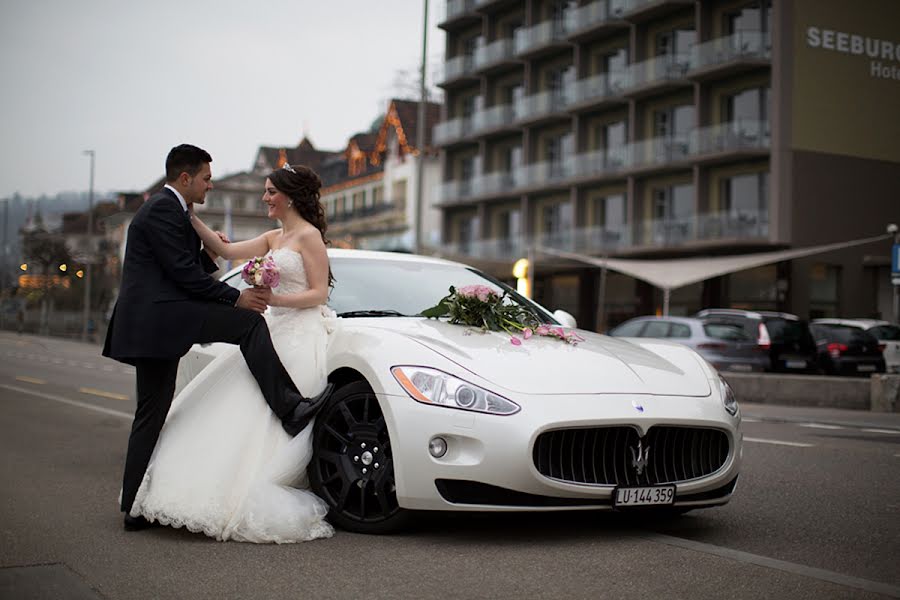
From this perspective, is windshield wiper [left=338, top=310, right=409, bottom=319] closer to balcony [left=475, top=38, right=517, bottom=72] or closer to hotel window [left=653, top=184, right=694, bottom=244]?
hotel window [left=653, top=184, right=694, bottom=244]

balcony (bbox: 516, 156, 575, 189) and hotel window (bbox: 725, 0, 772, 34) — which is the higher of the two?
hotel window (bbox: 725, 0, 772, 34)

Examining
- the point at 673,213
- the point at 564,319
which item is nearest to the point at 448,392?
the point at 564,319

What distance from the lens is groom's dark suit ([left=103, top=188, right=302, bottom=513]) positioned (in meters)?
5.82

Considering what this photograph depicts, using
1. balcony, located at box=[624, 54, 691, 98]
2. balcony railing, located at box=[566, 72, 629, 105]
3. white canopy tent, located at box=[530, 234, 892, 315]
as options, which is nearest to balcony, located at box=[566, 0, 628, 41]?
balcony railing, located at box=[566, 72, 629, 105]

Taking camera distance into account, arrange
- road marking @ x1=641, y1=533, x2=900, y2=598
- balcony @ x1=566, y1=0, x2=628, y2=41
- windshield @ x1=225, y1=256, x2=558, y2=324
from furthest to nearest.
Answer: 1. balcony @ x1=566, y1=0, x2=628, y2=41
2. windshield @ x1=225, y1=256, x2=558, y2=324
3. road marking @ x1=641, y1=533, x2=900, y2=598

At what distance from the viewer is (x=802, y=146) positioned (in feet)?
133

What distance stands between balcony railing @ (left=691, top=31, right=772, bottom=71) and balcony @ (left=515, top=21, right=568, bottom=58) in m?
9.25

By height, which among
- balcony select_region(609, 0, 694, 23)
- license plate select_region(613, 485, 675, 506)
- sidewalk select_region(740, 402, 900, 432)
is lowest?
sidewalk select_region(740, 402, 900, 432)

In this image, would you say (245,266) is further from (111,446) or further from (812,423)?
(812,423)

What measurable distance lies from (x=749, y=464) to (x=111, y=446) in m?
5.31

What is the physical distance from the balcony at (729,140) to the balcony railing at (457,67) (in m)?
17.3

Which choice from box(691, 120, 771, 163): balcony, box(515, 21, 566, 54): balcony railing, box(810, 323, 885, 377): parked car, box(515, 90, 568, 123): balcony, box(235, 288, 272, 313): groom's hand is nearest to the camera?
box(235, 288, 272, 313): groom's hand

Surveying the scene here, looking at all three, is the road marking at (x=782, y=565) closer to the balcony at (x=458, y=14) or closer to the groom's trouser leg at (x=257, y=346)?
the groom's trouser leg at (x=257, y=346)

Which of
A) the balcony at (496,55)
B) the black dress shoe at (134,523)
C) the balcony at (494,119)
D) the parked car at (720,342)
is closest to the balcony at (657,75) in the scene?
the balcony at (494,119)
